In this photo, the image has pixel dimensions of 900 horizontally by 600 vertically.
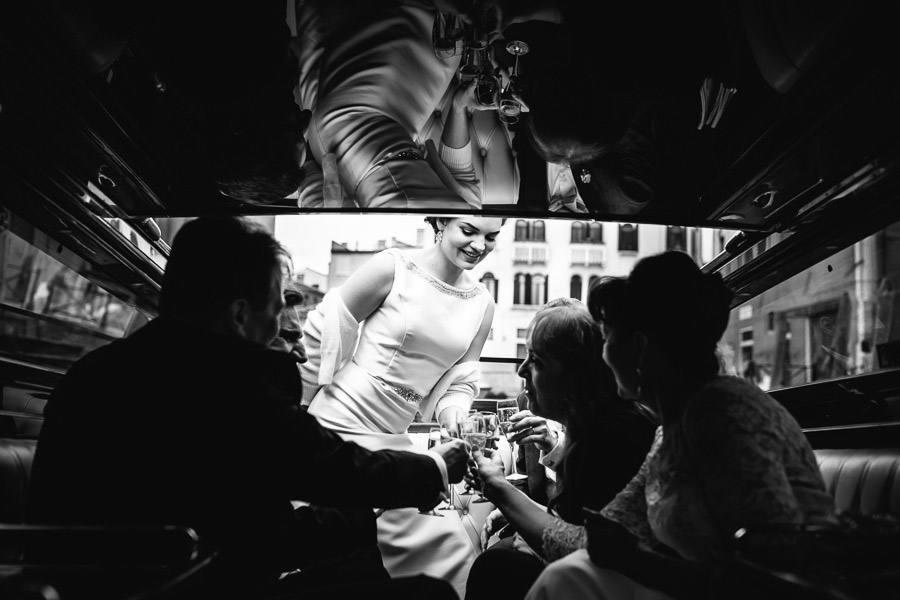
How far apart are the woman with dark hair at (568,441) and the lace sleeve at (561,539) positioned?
0.01m

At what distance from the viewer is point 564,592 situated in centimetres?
142

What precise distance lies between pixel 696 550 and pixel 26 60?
188 centimetres

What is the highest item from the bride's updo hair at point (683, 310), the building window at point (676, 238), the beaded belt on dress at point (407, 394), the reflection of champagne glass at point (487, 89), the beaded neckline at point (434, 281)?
the building window at point (676, 238)

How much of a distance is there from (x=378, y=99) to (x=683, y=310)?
46.5 inches

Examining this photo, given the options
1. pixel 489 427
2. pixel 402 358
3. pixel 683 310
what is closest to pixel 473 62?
pixel 683 310

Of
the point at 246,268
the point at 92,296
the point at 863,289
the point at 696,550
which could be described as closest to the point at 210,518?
the point at 246,268

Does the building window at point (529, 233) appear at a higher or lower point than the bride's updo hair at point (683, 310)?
higher

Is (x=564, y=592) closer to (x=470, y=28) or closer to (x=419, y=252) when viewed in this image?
(x=470, y=28)

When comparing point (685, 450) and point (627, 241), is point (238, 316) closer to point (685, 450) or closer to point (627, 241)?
point (685, 450)

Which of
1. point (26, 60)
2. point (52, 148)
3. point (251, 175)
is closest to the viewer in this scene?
point (26, 60)

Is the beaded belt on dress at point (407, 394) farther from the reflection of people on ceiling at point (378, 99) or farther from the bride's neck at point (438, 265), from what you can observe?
the reflection of people on ceiling at point (378, 99)

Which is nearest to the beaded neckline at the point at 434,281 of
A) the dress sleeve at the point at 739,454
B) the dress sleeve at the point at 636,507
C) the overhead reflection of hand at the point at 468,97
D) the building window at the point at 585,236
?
the overhead reflection of hand at the point at 468,97

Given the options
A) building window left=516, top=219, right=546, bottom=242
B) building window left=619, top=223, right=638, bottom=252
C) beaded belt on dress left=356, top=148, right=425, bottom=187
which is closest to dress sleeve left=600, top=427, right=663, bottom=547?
beaded belt on dress left=356, top=148, right=425, bottom=187

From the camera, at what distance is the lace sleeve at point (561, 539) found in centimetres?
172
